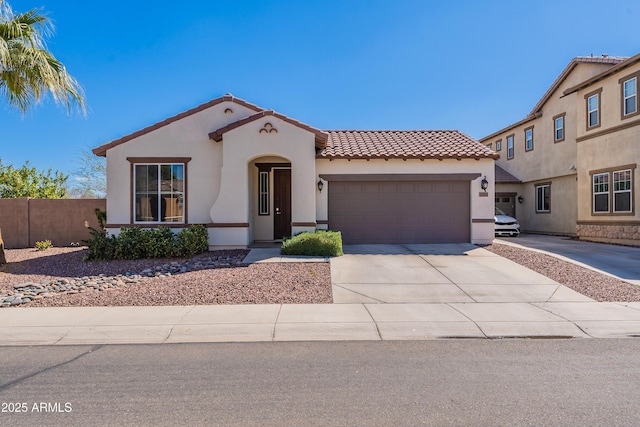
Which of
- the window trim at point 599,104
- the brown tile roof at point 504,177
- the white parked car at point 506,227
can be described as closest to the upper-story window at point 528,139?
the brown tile roof at point 504,177

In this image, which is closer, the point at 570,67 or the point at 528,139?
the point at 570,67

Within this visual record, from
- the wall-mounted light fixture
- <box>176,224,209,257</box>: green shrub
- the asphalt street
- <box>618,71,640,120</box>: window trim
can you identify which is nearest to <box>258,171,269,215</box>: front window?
<box>176,224,209,257</box>: green shrub

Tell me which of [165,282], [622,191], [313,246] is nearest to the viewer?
[165,282]

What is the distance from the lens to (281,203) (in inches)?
594

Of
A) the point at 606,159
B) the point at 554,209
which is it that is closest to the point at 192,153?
the point at 606,159

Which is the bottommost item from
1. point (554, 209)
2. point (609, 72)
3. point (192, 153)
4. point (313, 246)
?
point (313, 246)

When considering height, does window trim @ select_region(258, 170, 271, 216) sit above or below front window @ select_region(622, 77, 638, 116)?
below

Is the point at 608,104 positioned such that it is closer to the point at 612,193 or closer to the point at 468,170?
the point at 612,193

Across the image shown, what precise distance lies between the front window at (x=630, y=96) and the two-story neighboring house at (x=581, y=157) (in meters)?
0.04

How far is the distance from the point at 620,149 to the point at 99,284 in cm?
1870

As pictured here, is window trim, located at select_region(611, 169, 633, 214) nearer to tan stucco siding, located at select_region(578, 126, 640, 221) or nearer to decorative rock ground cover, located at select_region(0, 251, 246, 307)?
tan stucco siding, located at select_region(578, 126, 640, 221)

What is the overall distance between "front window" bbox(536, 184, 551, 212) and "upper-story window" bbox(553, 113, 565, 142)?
2591 mm

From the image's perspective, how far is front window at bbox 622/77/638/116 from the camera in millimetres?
14812

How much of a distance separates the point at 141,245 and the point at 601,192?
1812 cm
